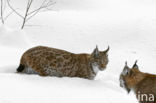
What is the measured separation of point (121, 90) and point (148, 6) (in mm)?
8504

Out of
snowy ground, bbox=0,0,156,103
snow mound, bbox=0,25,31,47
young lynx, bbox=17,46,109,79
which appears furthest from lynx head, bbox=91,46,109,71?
snow mound, bbox=0,25,31,47

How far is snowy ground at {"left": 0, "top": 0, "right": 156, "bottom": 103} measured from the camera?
532 cm

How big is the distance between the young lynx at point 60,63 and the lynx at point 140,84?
0.90m

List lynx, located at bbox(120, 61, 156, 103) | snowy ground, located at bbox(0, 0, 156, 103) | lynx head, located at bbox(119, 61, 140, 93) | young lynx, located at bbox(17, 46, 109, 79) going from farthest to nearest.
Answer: young lynx, located at bbox(17, 46, 109, 79), lynx head, located at bbox(119, 61, 140, 93), lynx, located at bbox(120, 61, 156, 103), snowy ground, located at bbox(0, 0, 156, 103)

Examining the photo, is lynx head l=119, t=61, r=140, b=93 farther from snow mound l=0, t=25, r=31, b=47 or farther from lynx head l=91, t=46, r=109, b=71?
snow mound l=0, t=25, r=31, b=47

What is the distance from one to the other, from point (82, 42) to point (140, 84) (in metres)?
4.83

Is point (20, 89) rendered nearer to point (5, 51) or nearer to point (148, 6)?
point (5, 51)

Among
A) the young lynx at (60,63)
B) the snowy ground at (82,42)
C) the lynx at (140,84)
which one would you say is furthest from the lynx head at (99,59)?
the lynx at (140,84)

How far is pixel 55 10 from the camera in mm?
13367

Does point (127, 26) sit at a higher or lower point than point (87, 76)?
higher

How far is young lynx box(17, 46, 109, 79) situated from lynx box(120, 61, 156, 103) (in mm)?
896

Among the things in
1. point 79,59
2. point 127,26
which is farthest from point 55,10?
point 79,59

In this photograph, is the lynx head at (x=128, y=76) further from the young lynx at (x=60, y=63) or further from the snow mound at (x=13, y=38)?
the snow mound at (x=13, y=38)

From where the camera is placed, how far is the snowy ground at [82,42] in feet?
17.5
